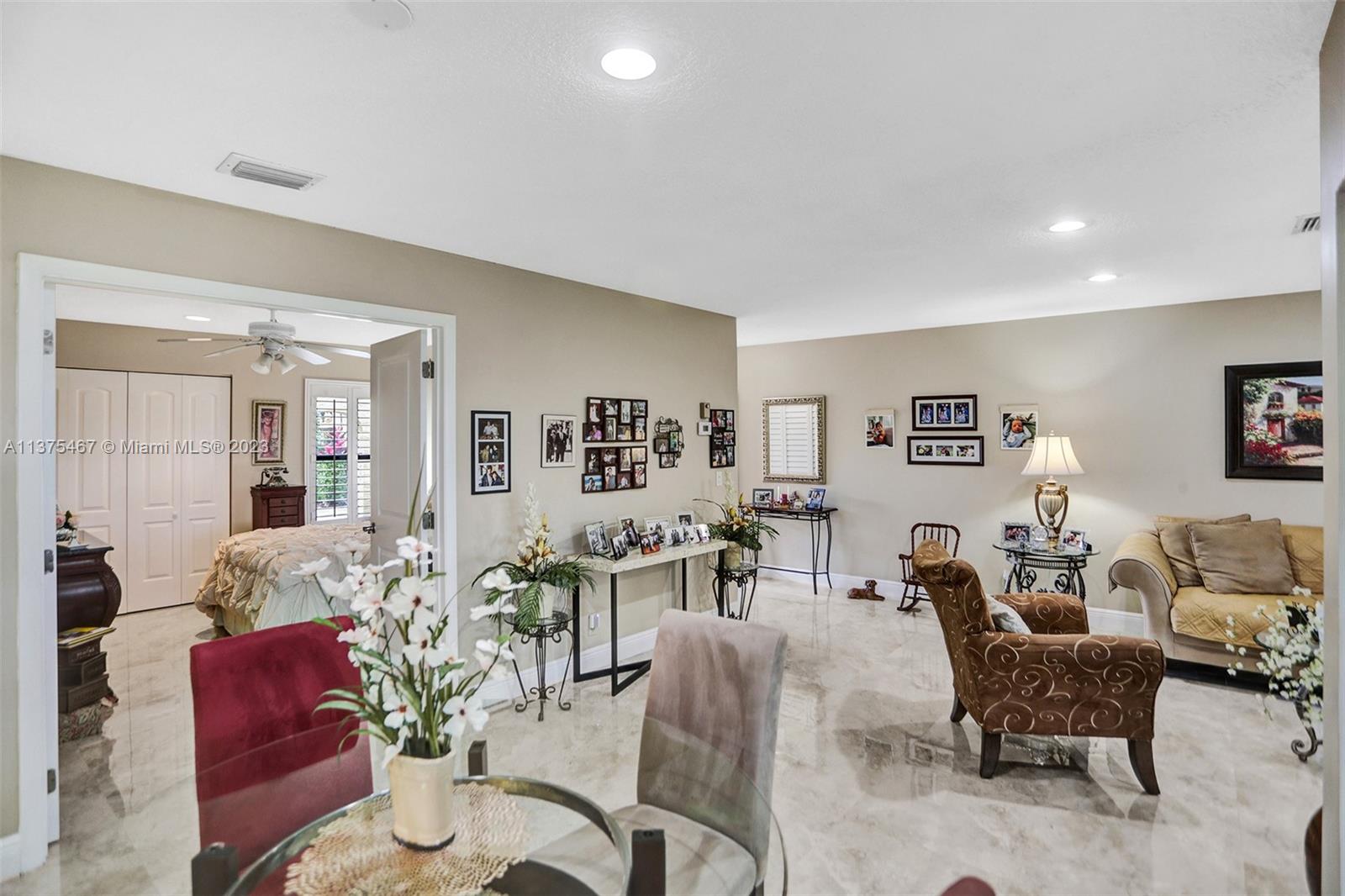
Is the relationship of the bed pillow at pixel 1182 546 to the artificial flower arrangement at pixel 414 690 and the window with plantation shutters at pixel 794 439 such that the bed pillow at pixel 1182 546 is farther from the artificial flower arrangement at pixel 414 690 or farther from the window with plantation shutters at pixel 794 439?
the artificial flower arrangement at pixel 414 690

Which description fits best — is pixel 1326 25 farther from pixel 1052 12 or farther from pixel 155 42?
pixel 155 42

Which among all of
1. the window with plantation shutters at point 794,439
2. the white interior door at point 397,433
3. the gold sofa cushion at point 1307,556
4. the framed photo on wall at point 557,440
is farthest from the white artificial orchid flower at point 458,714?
the window with plantation shutters at point 794,439

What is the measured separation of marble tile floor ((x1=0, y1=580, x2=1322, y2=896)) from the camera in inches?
89.4

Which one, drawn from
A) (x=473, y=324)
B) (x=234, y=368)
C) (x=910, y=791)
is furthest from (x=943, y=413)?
(x=234, y=368)

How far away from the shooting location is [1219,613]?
3.86m

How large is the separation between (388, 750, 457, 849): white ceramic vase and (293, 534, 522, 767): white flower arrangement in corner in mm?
20

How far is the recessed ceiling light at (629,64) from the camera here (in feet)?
5.62

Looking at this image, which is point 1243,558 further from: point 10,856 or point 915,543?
point 10,856

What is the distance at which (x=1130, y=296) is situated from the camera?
471cm

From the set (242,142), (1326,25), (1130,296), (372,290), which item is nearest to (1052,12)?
(1326,25)

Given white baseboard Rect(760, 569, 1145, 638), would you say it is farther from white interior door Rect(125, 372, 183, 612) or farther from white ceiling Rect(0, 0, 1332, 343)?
white interior door Rect(125, 372, 183, 612)

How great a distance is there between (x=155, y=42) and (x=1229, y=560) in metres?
5.51

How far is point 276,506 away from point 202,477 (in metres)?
0.63

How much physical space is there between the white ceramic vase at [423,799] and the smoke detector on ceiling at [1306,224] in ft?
13.1
